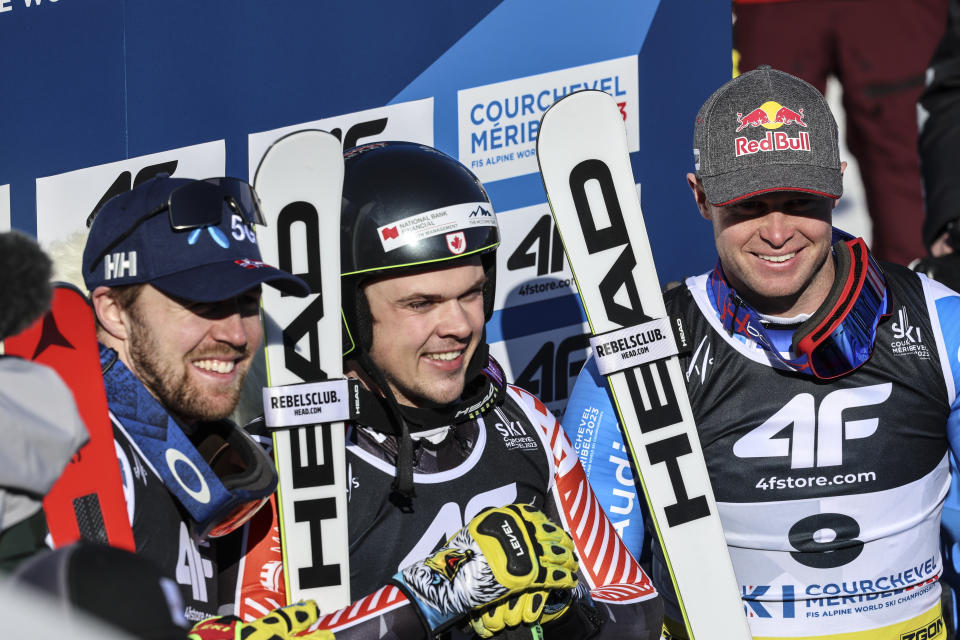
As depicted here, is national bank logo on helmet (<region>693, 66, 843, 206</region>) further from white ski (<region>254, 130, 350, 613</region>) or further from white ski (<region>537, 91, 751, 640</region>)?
white ski (<region>254, 130, 350, 613</region>)

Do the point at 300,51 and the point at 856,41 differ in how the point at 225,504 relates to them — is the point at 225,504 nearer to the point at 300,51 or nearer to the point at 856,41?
the point at 300,51

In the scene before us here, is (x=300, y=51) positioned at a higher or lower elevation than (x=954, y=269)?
higher

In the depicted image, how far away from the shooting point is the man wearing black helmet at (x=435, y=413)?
8.59 ft

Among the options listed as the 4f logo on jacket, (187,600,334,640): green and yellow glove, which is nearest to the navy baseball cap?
(187,600,334,640): green and yellow glove

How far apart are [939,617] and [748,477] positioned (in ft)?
2.27

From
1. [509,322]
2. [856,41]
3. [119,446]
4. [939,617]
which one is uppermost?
[856,41]

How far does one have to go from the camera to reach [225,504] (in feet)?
7.23

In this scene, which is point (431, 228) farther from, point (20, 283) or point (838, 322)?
point (20, 283)

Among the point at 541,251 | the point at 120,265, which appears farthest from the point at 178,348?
the point at 541,251

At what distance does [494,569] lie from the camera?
2240mm

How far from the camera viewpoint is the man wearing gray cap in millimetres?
2977

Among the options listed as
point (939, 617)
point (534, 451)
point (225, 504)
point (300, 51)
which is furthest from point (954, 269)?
point (225, 504)

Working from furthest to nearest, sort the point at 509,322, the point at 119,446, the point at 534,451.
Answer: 1. the point at 509,322
2. the point at 534,451
3. the point at 119,446

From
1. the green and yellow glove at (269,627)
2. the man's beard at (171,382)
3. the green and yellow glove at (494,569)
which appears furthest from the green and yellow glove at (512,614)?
the man's beard at (171,382)
